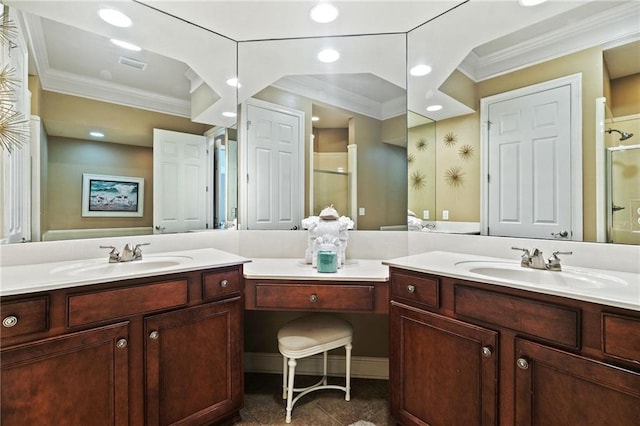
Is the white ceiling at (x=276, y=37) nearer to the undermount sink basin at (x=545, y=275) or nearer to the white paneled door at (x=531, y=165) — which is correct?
the white paneled door at (x=531, y=165)

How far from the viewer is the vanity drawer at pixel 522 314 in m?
0.97

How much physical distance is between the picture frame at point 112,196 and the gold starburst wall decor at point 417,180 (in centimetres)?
176

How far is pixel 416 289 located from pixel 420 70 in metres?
1.48

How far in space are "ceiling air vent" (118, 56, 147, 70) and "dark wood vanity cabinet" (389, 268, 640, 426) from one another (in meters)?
1.99

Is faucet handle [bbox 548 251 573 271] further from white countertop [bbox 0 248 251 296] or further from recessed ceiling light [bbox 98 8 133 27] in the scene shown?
recessed ceiling light [bbox 98 8 133 27]

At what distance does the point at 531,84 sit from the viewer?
1525 mm

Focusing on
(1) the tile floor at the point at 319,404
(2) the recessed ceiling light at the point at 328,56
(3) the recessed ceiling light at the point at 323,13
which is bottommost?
(1) the tile floor at the point at 319,404

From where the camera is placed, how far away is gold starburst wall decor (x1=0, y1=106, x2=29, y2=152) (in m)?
1.38

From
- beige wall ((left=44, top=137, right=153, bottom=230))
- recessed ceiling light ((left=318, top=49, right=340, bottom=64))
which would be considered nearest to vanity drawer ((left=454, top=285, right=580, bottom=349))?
recessed ceiling light ((left=318, top=49, right=340, bottom=64))

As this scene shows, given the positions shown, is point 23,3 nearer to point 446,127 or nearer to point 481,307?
point 446,127

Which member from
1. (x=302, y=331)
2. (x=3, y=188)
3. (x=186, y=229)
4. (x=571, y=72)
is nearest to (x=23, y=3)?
(x=3, y=188)

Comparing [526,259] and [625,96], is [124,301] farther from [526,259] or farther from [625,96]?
[625,96]

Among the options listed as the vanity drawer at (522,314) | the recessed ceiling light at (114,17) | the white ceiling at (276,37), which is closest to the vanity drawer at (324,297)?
the vanity drawer at (522,314)

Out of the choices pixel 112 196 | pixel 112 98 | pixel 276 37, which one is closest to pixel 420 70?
pixel 276 37
